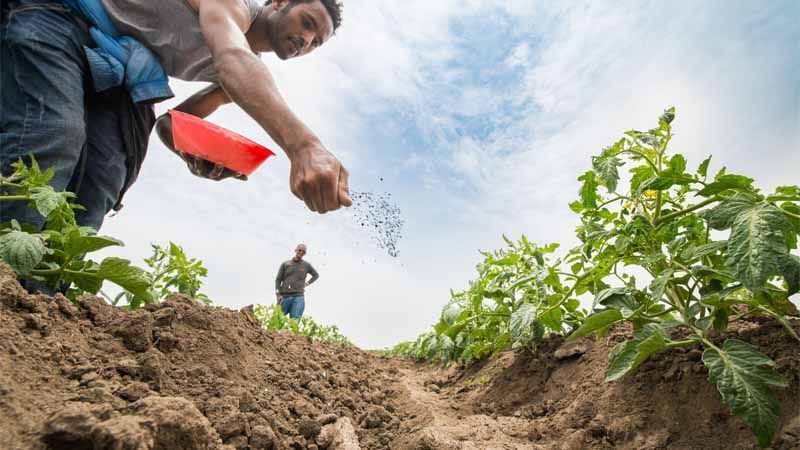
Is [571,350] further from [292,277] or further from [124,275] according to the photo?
[292,277]

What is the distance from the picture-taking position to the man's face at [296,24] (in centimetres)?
Result: 307

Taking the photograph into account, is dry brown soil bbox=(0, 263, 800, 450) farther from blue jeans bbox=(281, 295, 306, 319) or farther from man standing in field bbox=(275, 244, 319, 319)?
man standing in field bbox=(275, 244, 319, 319)

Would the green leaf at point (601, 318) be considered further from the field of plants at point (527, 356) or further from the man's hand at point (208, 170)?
the man's hand at point (208, 170)

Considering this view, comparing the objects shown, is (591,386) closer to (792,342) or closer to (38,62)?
(792,342)

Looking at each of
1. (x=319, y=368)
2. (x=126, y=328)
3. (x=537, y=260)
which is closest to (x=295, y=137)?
(x=126, y=328)

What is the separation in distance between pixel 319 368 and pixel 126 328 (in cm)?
109

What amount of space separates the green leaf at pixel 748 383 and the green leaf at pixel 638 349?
128 mm

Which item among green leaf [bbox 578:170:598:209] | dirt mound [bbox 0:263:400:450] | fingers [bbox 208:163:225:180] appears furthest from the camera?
fingers [bbox 208:163:225:180]

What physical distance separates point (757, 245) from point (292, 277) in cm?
867

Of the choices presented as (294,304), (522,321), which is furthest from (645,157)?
(294,304)

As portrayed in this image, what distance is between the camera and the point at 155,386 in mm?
1231

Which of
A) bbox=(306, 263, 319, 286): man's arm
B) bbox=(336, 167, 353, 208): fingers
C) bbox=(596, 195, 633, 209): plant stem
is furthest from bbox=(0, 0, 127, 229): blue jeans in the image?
bbox=(306, 263, 319, 286): man's arm

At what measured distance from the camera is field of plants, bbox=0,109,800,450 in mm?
1044

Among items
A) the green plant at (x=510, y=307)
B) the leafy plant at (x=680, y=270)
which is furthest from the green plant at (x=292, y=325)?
the leafy plant at (x=680, y=270)
